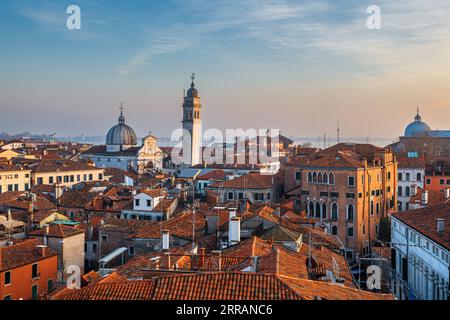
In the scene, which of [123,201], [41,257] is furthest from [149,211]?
[41,257]

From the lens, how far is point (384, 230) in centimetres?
2694

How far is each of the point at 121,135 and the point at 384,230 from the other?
3944 centimetres

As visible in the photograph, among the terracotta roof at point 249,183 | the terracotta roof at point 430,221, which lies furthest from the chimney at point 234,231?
the terracotta roof at point 249,183

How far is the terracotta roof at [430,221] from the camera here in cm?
1414

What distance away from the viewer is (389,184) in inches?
1153

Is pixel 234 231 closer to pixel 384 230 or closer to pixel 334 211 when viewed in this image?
pixel 334 211

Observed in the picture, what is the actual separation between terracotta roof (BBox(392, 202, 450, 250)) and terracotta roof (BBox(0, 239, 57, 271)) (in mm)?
10586

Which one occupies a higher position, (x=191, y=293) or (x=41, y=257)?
(x=191, y=293)

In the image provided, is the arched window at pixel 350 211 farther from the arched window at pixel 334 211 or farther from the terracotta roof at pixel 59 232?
the terracotta roof at pixel 59 232

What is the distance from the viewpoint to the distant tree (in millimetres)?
26594

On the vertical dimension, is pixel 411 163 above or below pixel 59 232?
above

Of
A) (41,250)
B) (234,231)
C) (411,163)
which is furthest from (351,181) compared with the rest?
(41,250)
